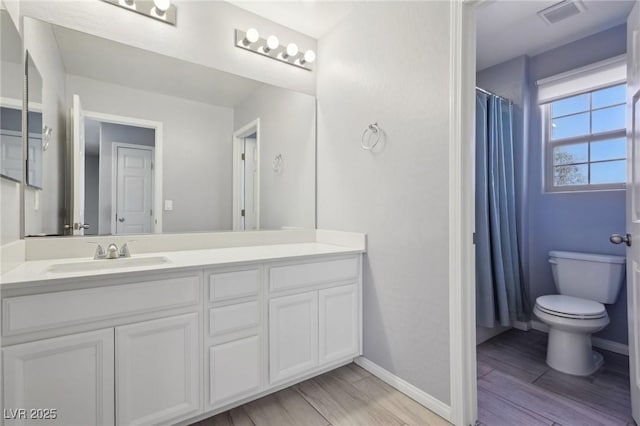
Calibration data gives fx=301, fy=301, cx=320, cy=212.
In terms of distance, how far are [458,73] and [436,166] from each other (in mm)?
451

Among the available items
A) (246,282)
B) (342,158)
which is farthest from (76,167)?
(342,158)

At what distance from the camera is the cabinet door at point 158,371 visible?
121cm

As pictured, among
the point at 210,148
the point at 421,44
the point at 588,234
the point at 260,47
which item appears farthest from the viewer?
the point at 588,234

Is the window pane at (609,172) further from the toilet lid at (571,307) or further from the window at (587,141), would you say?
the toilet lid at (571,307)

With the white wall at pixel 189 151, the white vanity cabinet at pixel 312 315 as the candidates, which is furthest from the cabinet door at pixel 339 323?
the white wall at pixel 189 151

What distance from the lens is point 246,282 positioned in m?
1.52

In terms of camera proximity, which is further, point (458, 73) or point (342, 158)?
point (342, 158)

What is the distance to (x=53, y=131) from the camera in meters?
1.48

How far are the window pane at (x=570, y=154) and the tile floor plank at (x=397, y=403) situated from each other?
2.31 meters

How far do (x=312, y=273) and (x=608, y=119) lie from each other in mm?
2592

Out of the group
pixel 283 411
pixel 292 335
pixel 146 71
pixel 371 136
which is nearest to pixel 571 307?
pixel 371 136

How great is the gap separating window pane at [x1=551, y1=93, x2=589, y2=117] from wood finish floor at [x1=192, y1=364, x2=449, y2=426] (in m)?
2.62

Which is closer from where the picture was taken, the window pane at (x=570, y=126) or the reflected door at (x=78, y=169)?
the reflected door at (x=78, y=169)

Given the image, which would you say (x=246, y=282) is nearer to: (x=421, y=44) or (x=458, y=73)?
(x=458, y=73)
